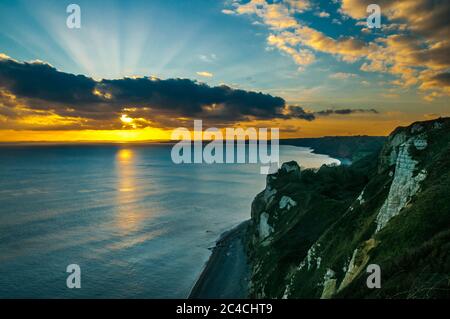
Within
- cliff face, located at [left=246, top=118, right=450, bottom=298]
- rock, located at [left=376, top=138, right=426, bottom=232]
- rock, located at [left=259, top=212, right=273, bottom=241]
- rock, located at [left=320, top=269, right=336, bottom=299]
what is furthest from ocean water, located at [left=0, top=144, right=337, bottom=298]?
rock, located at [left=376, top=138, right=426, bottom=232]

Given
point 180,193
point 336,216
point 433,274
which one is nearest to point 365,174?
point 336,216

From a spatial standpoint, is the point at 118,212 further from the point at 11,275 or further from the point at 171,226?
the point at 11,275

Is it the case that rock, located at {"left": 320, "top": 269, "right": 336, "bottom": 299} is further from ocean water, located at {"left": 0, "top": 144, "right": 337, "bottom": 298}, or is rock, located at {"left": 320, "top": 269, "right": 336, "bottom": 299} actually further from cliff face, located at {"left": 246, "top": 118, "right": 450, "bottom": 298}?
ocean water, located at {"left": 0, "top": 144, "right": 337, "bottom": 298}

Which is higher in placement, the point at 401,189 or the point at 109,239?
the point at 401,189

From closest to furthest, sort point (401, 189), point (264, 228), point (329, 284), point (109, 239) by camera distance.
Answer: point (329, 284)
point (401, 189)
point (264, 228)
point (109, 239)

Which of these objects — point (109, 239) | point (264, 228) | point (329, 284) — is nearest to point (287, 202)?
point (264, 228)

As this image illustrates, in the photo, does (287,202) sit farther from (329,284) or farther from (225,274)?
(329,284)
